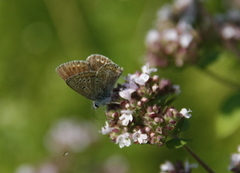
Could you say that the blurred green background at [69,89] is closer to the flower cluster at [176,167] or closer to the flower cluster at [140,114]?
the flower cluster at [176,167]

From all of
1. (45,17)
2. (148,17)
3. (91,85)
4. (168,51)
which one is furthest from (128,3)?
(91,85)

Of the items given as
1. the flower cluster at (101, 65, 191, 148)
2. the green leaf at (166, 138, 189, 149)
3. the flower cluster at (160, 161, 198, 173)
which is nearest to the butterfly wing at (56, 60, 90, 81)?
the flower cluster at (101, 65, 191, 148)

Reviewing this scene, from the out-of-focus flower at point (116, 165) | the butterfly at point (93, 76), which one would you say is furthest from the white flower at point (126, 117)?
the out-of-focus flower at point (116, 165)

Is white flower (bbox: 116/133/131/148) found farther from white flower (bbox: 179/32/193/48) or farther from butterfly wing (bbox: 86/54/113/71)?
white flower (bbox: 179/32/193/48)

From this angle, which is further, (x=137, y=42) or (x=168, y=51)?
(x=137, y=42)

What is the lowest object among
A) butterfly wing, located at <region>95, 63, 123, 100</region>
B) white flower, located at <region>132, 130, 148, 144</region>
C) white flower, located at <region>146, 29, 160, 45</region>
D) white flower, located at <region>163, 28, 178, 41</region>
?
white flower, located at <region>132, 130, 148, 144</region>

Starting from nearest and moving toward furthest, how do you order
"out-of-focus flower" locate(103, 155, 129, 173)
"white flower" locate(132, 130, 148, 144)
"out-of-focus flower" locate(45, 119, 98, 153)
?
"white flower" locate(132, 130, 148, 144)
"out-of-focus flower" locate(103, 155, 129, 173)
"out-of-focus flower" locate(45, 119, 98, 153)

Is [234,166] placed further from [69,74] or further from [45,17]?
[45,17]
